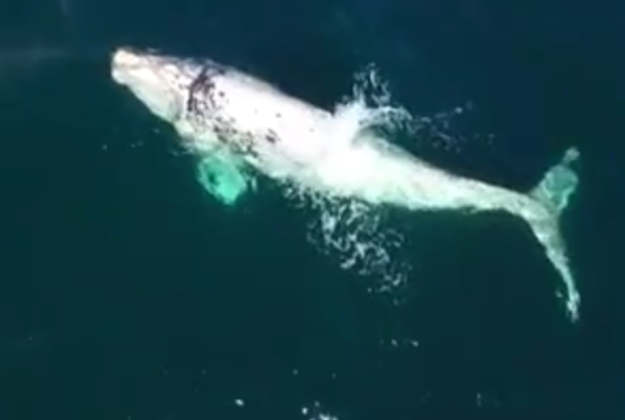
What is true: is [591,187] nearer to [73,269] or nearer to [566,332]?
[566,332]

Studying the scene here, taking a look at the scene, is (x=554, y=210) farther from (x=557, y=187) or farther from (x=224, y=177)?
(x=224, y=177)

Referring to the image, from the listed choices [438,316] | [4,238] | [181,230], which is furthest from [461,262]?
[4,238]

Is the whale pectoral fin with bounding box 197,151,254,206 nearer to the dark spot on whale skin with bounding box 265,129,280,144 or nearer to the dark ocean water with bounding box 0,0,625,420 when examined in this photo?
the dark ocean water with bounding box 0,0,625,420

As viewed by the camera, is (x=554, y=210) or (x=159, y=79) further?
(x=159, y=79)

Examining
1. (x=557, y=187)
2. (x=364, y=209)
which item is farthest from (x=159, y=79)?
(x=557, y=187)

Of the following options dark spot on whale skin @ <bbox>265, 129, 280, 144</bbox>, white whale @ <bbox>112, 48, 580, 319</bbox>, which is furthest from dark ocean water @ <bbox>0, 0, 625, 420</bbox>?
dark spot on whale skin @ <bbox>265, 129, 280, 144</bbox>
